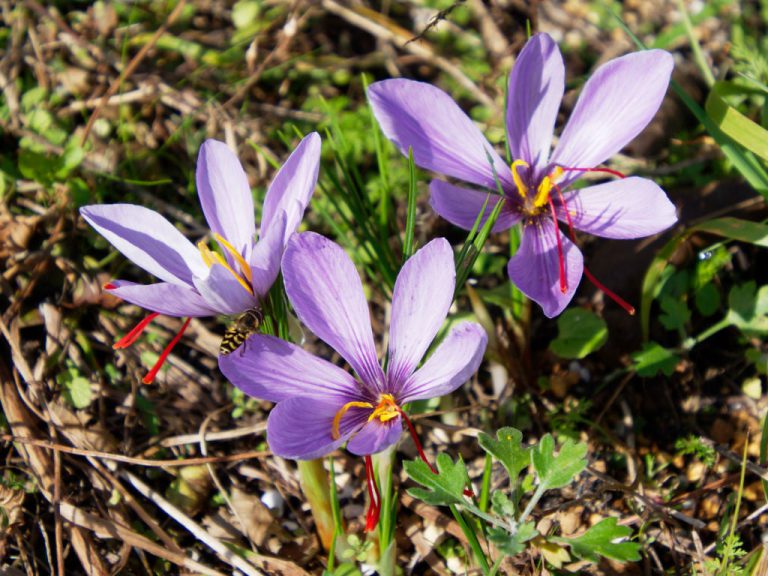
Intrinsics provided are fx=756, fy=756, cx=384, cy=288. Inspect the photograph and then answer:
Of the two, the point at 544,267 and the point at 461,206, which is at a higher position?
the point at 461,206

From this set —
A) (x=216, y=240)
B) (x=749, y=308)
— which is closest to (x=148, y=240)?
(x=216, y=240)

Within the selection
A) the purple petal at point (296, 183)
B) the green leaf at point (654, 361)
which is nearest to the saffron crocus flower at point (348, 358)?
the purple petal at point (296, 183)

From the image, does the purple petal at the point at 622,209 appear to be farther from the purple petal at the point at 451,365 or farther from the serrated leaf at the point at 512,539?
the serrated leaf at the point at 512,539

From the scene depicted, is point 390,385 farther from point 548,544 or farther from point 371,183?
point 371,183

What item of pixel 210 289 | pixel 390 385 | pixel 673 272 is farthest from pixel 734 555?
pixel 210 289

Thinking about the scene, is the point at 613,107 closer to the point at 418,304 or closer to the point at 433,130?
the point at 433,130

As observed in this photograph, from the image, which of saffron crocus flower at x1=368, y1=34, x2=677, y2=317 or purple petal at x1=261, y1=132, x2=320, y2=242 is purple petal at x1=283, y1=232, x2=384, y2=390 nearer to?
purple petal at x1=261, y1=132, x2=320, y2=242
